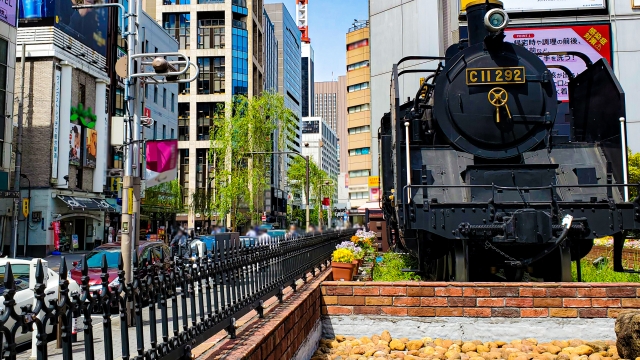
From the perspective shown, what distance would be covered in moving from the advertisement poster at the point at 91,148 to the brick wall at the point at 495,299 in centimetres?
3258

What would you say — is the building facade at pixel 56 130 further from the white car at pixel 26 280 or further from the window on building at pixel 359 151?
the window on building at pixel 359 151

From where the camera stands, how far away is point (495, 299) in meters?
7.09

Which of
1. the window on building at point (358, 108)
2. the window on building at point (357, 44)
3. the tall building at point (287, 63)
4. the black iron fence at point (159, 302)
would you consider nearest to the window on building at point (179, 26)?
the window on building at point (357, 44)

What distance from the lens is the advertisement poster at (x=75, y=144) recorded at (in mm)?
34188

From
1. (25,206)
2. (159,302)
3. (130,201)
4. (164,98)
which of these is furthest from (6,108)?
(159,302)

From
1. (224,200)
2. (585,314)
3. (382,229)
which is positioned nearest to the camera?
(585,314)

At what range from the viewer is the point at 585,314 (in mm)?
6988

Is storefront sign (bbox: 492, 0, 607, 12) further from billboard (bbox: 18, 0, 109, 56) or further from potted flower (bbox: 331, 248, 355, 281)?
billboard (bbox: 18, 0, 109, 56)

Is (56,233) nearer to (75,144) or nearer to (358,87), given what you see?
(75,144)

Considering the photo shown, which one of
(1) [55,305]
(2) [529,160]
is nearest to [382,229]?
(2) [529,160]

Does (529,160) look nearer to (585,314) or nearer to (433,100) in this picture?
(433,100)

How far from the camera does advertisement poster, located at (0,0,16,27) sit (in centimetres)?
2872

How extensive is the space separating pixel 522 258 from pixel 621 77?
65.7ft

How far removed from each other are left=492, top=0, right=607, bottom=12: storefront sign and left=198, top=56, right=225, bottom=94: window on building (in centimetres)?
4687
